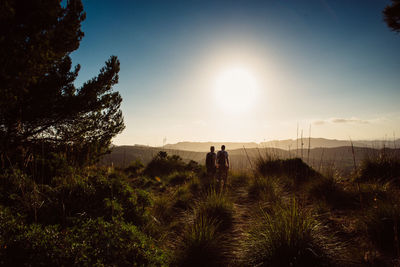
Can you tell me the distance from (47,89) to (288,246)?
787cm

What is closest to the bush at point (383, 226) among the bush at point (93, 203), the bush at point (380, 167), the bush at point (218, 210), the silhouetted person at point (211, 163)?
the bush at point (218, 210)

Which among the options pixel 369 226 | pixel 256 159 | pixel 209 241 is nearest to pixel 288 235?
pixel 209 241

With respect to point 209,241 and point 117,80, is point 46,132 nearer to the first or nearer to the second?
point 117,80

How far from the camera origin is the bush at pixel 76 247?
5.09ft

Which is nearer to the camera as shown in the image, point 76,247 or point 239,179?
point 76,247

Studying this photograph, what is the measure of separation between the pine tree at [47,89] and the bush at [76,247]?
1.92 metres

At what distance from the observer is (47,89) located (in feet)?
19.2

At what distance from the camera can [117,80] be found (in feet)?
24.5

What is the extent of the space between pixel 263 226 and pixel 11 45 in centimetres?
501

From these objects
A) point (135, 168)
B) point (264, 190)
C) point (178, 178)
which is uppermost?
point (264, 190)

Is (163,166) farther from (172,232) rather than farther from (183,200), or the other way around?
(172,232)

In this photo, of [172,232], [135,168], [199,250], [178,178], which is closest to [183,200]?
[172,232]

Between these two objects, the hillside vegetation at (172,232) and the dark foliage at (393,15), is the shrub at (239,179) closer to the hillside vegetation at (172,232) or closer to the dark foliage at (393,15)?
the hillside vegetation at (172,232)

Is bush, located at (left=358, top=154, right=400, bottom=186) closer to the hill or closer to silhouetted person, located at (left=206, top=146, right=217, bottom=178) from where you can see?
the hill
